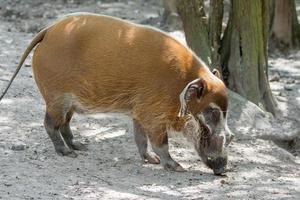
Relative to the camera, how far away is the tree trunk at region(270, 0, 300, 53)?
34.9ft

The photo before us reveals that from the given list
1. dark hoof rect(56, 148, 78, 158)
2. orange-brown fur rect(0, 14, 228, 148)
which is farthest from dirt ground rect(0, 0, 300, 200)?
orange-brown fur rect(0, 14, 228, 148)

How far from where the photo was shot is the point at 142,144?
6.48 meters

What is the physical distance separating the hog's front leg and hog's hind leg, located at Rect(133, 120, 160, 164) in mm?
232

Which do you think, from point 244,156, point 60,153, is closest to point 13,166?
point 60,153

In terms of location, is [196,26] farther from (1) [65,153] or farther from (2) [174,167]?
(1) [65,153]

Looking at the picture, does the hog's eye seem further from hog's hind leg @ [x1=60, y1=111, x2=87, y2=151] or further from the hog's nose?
hog's hind leg @ [x1=60, y1=111, x2=87, y2=151]

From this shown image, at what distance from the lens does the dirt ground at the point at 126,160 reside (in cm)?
551

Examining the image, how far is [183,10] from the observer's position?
7730 millimetres

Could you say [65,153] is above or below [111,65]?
below

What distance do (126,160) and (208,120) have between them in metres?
0.80

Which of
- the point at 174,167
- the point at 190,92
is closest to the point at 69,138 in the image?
the point at 174,167

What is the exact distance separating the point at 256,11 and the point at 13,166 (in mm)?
3205

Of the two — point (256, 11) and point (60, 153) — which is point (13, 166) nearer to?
point (60, 153)

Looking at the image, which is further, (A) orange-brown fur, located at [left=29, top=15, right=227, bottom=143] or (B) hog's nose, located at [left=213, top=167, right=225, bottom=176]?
→ (B) hog's nose, located at [left=213, top=167, right=225, bottom=176]
